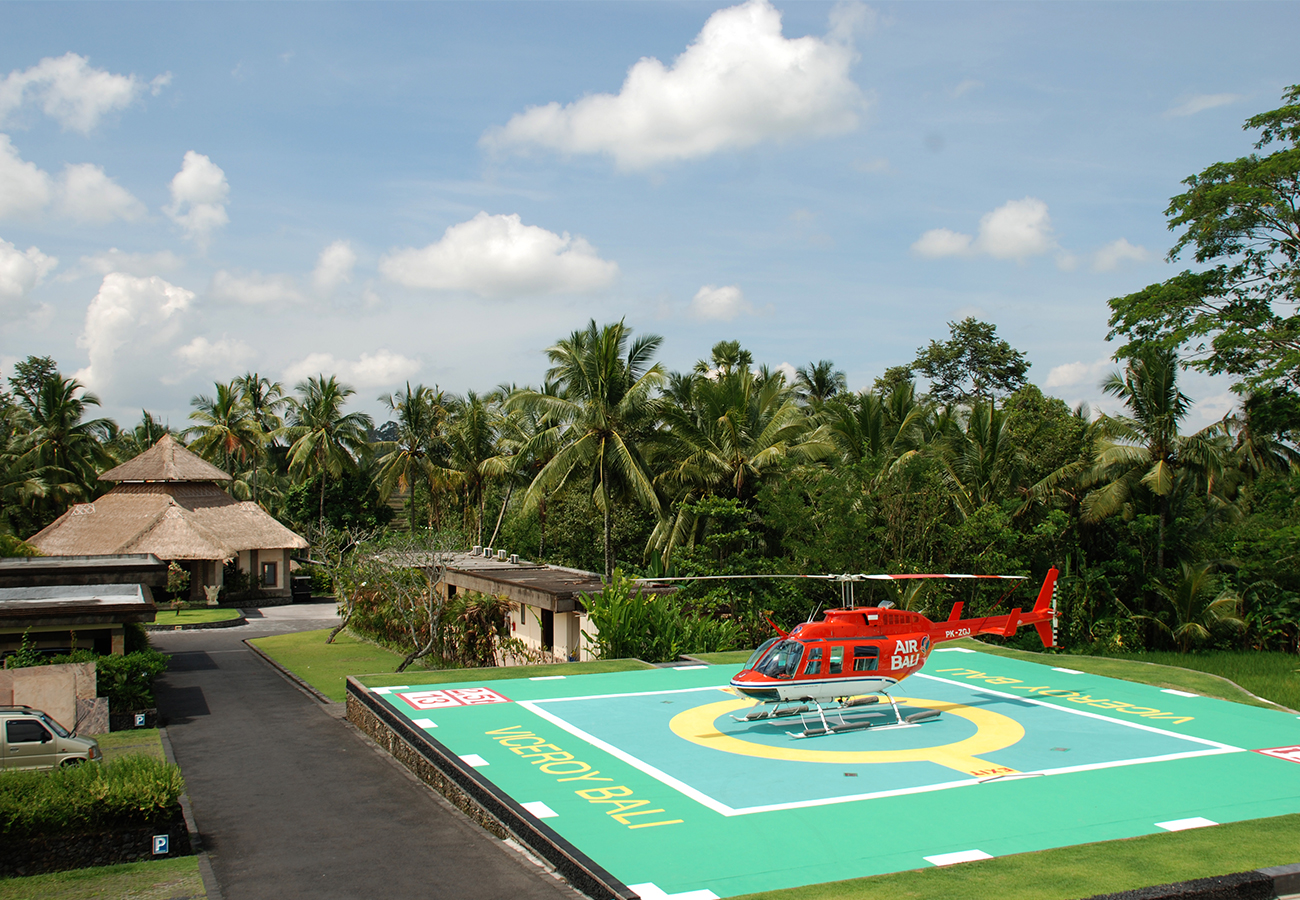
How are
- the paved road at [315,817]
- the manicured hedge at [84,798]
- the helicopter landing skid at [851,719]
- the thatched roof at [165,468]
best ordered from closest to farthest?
the paved road at [315,817], the manicured hedge at [84,798], the helicopter landing skid at [851,719], the thatched roof at [165,468]

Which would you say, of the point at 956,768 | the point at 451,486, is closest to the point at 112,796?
the point at 956,768

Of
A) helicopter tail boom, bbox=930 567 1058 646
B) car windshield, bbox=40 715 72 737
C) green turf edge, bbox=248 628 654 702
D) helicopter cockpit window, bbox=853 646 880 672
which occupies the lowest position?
green turf edge, bbox=248 628 654 702

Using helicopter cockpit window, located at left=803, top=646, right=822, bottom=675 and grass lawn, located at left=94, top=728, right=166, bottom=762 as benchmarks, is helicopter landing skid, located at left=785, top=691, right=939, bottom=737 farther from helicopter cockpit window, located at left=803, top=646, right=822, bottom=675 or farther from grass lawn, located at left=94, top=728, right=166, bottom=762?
grass lawn, located at left=94, top=728, right=166, bottom=762

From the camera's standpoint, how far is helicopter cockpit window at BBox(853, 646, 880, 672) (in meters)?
14.7

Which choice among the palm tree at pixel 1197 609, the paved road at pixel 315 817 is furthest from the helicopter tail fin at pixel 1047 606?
the palm tree at pixel 1197 609

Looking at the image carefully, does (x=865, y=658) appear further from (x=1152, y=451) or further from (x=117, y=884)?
(x=1152, y=451)

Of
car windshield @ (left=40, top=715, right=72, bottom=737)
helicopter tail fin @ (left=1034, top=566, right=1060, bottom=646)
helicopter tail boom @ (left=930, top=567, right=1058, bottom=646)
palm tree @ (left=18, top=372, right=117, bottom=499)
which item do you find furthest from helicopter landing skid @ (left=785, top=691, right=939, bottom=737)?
palm tree @ (left=18, top=372, right=117, bottom=499)

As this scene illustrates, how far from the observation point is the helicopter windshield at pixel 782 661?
→ 1415 cm

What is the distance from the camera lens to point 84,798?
33.6 ft

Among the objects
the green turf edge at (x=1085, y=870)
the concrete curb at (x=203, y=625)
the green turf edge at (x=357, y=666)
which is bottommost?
the concrete curb at (x=203, y=625)

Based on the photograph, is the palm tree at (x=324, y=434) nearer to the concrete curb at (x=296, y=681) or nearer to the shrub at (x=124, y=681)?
the concrete curb at (x=296, y=681)

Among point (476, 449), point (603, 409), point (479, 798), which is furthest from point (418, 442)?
point (479, 798)

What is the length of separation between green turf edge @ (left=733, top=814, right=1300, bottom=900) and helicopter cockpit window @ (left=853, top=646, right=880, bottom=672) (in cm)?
500

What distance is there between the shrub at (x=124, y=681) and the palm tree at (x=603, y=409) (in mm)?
13330
